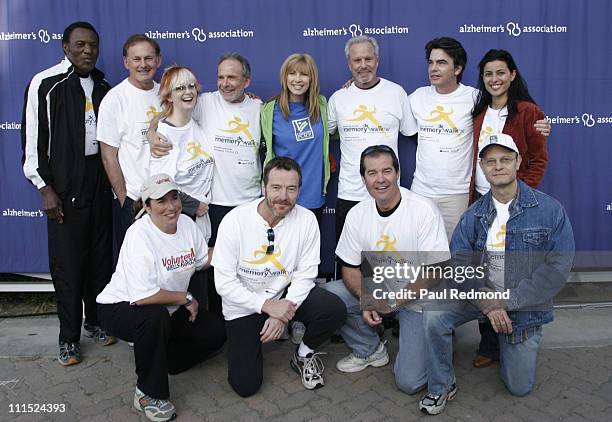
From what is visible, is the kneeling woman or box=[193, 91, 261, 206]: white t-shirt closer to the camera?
the kneeling woman

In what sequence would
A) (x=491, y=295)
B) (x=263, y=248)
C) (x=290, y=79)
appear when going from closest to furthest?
(x=491, y=295)
(x=263, y=248)
(x=290, y=79)

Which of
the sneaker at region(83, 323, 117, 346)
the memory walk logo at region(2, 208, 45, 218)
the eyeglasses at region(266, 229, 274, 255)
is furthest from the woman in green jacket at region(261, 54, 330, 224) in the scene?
the memory walk logo at region(2, 208, 45, 218)

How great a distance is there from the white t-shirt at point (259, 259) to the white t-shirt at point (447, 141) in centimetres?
91

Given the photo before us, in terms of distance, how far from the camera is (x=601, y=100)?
13.5ft

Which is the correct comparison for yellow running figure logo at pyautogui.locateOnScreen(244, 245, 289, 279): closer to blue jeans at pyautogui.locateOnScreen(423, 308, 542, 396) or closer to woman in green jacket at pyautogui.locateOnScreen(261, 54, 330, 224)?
woman in green jacket at pyautogui.locateOnScreen(261, 54, 330, 224)

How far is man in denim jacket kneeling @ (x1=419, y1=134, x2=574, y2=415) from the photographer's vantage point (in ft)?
9.45

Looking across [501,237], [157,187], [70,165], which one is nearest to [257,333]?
[157,187]

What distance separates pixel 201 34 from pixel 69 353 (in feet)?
8.01

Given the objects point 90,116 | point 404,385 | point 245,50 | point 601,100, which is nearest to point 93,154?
point 90,116

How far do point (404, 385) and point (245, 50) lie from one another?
2.65 meters

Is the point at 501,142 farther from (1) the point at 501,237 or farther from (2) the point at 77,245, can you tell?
(2) the point at 77,245

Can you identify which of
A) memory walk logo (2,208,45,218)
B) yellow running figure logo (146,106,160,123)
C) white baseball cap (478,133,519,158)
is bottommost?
memory walk logo (2,208,45,218)

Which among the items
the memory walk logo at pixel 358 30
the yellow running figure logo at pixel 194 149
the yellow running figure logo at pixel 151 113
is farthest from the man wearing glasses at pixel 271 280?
the memory walk logo at pixel 358 30

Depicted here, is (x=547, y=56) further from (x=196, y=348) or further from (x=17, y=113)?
(x=17, y=113)
